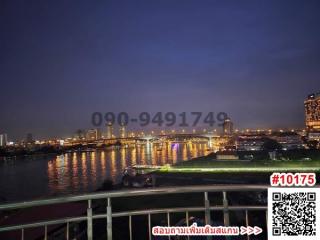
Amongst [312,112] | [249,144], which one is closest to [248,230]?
[249,144]

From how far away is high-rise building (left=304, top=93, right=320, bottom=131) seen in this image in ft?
294

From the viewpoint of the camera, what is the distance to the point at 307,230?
1.75 metres

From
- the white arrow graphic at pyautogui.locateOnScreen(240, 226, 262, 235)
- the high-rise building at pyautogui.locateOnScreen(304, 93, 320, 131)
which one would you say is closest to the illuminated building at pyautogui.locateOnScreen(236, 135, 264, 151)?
the high-rise building at pyautogui.locateOnScreen(304, 93, 320, 131)

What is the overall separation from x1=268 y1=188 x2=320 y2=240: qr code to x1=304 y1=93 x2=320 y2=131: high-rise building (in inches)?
3736

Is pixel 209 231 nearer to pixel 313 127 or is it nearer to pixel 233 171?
pixel 233 171

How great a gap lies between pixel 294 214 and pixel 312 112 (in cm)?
10058

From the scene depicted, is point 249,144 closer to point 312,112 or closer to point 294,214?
point 312,112

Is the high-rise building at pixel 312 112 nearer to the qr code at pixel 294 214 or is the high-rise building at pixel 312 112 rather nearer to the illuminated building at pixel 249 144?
the illuminated building at pixel 249 144

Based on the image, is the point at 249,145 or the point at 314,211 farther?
the point at 249,145

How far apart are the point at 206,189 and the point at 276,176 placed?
1.88 ft

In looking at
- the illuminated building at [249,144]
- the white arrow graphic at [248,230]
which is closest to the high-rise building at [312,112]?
the illuminated building at [249,144]

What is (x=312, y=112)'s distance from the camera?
304 feet

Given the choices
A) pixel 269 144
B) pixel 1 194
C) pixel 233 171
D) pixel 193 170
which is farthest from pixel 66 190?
pixel 269 144

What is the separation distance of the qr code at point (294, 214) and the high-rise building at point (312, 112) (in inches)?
3736
